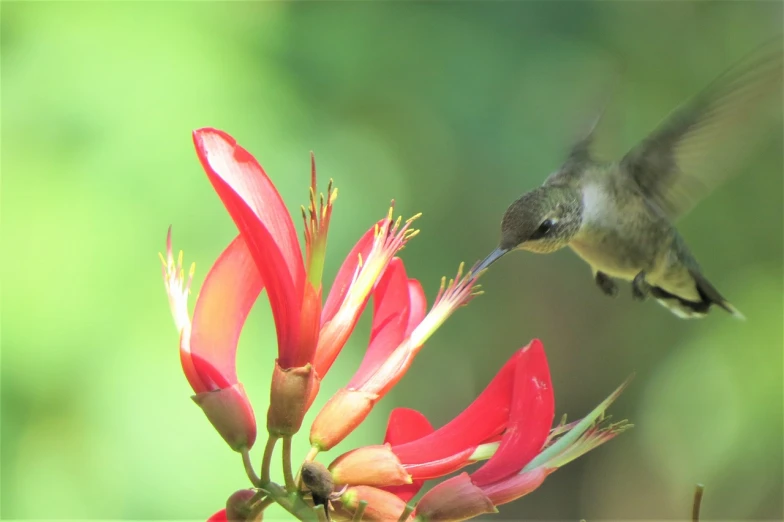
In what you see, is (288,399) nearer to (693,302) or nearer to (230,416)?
(230,416)

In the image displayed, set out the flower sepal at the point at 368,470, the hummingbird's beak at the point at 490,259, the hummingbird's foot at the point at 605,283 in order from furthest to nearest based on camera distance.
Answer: the hummingbird's foot at the point at 605,283, the hummingbird's beak at the point at 490,259, the flower sepal at the point at 368,470

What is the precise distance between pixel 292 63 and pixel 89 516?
5.70 ft

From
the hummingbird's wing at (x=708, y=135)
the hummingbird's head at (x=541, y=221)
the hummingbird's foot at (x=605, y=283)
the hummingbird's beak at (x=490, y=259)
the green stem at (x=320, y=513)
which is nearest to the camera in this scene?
the green stem at (x=320, y=513)

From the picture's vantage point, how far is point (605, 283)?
2244 mm

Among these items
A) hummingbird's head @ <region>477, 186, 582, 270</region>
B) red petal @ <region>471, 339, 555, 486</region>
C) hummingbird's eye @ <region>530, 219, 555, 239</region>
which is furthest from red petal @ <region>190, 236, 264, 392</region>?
hummingbird's eye @ <region>530, 219, 555, 239</region>

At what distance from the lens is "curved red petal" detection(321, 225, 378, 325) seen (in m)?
1.20

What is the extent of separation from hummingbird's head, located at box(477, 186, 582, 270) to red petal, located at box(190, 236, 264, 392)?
0.52 meters

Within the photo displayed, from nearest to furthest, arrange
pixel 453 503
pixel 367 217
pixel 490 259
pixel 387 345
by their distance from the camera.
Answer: pixel 453 503 < pixel 387 345 < pixel 490 259 < pixel 367 217

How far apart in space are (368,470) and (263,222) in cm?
32

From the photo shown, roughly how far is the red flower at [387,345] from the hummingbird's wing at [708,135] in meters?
0.88

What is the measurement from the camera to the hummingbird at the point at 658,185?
182cm

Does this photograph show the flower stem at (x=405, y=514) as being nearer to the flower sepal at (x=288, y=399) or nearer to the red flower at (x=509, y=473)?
the red flower at (x=509, y=473)

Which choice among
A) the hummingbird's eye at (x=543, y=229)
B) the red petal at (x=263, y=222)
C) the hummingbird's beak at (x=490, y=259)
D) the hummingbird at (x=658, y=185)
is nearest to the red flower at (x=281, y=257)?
the red petal at (x=263, y=222)

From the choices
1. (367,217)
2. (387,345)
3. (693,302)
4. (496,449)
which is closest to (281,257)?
(387,345)
